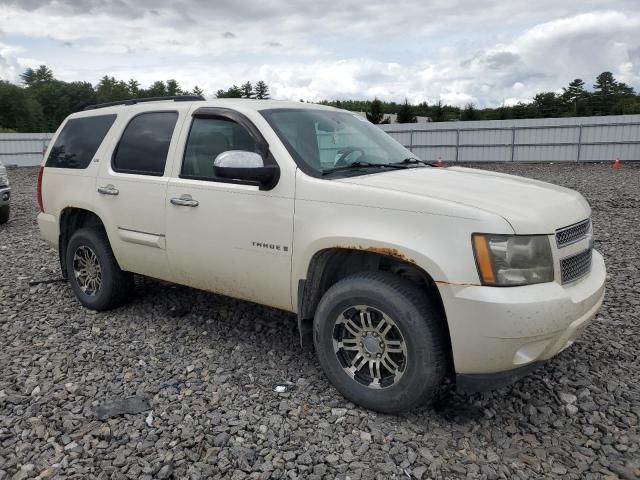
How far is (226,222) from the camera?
3.75m

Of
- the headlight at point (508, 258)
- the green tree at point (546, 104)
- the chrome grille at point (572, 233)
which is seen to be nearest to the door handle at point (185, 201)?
the headlight at point (508, 258)

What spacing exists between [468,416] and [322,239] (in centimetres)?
138

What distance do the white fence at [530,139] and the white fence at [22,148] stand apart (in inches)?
643

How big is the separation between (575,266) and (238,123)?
239cm

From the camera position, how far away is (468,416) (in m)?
3.27

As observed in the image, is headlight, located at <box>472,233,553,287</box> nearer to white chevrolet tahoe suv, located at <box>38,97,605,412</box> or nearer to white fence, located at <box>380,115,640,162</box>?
white chevrolet tahoe suv, located at <box>38,97,605,412</box>

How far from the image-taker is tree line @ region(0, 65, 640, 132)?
166 ft

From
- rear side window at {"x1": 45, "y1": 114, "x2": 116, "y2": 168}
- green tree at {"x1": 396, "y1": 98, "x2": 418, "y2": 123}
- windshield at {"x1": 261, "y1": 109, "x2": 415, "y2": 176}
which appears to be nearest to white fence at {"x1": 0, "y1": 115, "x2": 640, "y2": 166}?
green tree at {"x1": 396, "y1": 98, "x2": 418, "y2": 123}

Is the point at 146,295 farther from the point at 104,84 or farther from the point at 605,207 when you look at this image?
the point at 104,84

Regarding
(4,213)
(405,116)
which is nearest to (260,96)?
(405,116)

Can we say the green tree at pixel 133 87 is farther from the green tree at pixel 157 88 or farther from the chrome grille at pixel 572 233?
the chrome grille at pixel 572 233

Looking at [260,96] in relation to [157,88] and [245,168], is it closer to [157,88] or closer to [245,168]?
[245,168]

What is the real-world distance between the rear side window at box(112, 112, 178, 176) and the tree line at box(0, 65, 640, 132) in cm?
2604

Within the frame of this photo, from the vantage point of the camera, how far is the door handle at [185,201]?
392cm
